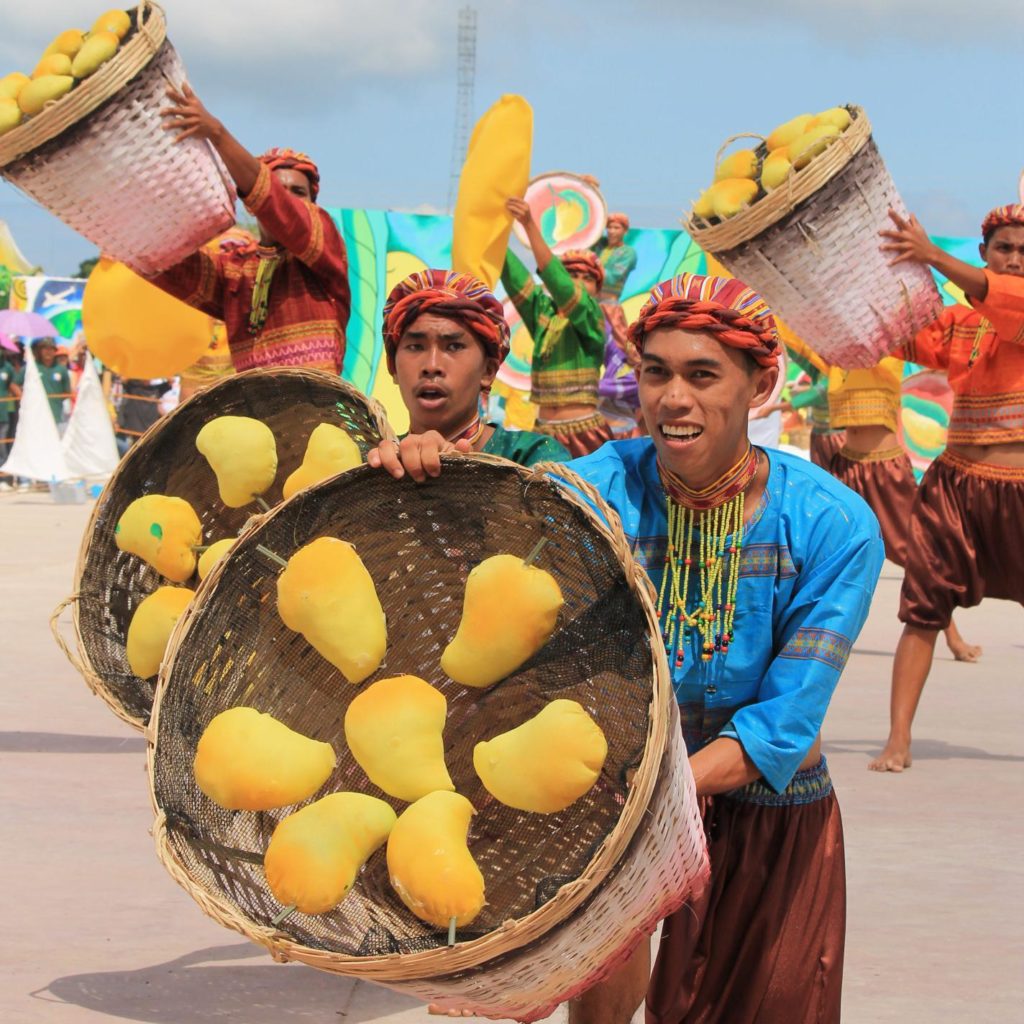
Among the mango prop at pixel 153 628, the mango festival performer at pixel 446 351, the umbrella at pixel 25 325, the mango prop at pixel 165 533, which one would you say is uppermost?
the mango festival performer at pixel 446 351

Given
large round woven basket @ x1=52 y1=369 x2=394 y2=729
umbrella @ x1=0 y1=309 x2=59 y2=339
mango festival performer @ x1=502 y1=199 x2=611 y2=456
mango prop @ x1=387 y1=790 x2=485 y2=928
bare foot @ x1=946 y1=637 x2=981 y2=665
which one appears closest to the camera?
mango prop @ x1=387 y1=790 x2=485 y2=928

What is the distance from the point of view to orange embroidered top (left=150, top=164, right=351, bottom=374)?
4.61 m

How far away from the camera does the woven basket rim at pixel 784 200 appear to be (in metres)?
4.11

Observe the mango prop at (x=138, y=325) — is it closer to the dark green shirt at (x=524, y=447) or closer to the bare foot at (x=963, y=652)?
the dark green shirt at (x=524, y=447)

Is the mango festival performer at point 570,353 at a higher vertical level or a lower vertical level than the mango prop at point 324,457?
lower

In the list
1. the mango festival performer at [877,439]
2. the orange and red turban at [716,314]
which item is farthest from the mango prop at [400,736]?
the mango festival performer at [877,439]

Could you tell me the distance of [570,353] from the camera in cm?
773

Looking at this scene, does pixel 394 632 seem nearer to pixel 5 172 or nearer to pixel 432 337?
pixel 432 337

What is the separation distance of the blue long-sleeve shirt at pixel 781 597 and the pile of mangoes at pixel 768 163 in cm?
181

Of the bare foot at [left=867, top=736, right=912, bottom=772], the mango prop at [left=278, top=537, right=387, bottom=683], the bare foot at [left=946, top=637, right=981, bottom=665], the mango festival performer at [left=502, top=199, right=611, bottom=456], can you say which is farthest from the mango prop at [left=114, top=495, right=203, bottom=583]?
the bare foot at [left=946, top=637, right=981, bottom=665]

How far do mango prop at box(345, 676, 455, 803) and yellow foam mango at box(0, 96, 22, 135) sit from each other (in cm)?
246

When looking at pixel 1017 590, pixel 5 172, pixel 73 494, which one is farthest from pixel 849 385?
pixel 73 494

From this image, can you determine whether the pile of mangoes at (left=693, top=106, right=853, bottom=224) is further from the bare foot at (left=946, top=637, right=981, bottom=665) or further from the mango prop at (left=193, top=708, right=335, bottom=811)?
the bare foot at (left=946, top=637, right=981, bottom=665)

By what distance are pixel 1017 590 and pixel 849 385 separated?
221cm
